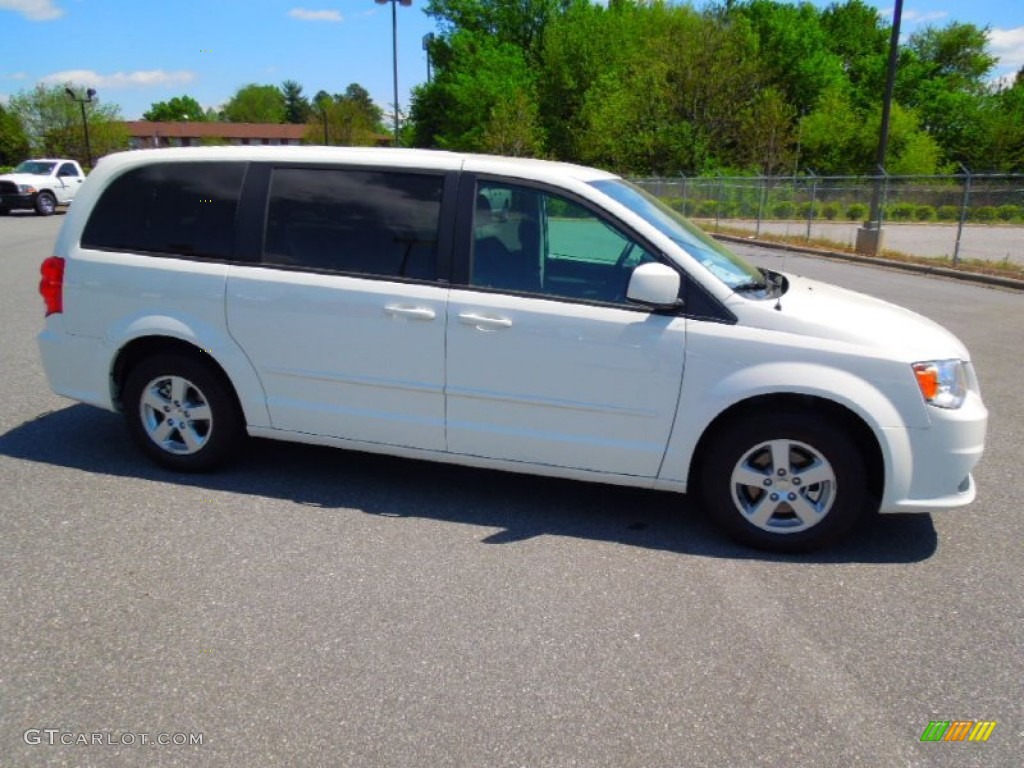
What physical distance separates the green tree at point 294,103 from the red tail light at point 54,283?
148 meters

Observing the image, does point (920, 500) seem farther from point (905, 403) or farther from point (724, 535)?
point (724, 535)

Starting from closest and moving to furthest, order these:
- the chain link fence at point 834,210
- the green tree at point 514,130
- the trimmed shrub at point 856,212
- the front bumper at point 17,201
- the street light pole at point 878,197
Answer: the street light pole at point 878,197
the chain link fence at point 834,210
the front bumper at point 17,201
the trimmed shrub at point 856,212
the green tree at point 514,130

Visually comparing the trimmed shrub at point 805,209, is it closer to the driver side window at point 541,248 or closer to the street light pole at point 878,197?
the street light pole at point 878,197

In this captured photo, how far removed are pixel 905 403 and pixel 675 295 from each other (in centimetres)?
114

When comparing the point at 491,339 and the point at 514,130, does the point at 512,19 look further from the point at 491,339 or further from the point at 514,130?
the point at 491,339

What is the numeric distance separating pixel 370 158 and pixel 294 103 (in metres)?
157

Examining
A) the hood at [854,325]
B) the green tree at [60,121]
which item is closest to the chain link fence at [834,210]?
the hood at [854,325]

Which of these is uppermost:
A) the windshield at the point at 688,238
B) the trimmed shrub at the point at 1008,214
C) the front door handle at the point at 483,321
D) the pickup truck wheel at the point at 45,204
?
the windshield at the point at 688,238

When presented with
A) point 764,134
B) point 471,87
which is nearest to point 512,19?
point 471,87

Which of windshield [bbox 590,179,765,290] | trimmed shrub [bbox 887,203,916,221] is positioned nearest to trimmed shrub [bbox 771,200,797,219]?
trimmed shrub [bbox 887,203,916,221]

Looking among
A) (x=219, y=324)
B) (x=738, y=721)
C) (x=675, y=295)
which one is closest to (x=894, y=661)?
(x=738, y=721)

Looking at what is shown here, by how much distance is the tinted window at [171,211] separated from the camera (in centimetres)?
434

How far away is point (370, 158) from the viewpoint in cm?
420

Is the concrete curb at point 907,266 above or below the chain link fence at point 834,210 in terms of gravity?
below
